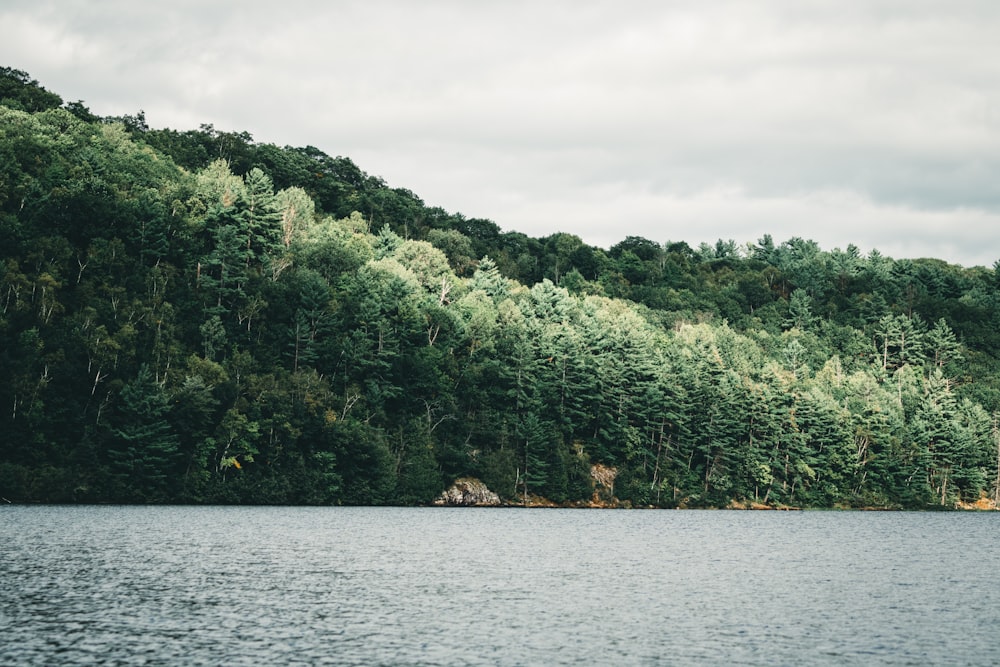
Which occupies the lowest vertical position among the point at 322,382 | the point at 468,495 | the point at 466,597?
the point at 468,495

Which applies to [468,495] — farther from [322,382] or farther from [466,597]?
[466,597]

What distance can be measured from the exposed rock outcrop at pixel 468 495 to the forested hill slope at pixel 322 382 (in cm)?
161

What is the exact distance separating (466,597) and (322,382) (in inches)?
3223

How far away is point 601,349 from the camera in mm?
155875

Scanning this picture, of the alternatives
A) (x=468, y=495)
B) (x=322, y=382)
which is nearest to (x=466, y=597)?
(x=322, y=382)

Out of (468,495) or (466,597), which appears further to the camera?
(468,495)

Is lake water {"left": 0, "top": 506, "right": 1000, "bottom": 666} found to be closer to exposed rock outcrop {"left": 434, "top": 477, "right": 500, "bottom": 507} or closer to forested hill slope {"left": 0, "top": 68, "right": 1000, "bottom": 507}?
forested hill slope {"left": 0, "top": 68, "right": 1000, "bottom": 507}

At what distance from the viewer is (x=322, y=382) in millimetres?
120812

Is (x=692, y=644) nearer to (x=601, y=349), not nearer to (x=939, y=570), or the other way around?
(x=939, y=570)

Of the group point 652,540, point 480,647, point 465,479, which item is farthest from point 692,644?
point 465,479

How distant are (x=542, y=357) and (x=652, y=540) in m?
71.3

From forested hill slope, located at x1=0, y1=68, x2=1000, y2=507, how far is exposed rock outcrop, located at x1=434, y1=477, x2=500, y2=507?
161 centimetres

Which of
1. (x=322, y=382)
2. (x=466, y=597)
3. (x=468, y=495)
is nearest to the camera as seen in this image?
(x=466, y=597)

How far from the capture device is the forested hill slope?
103m
